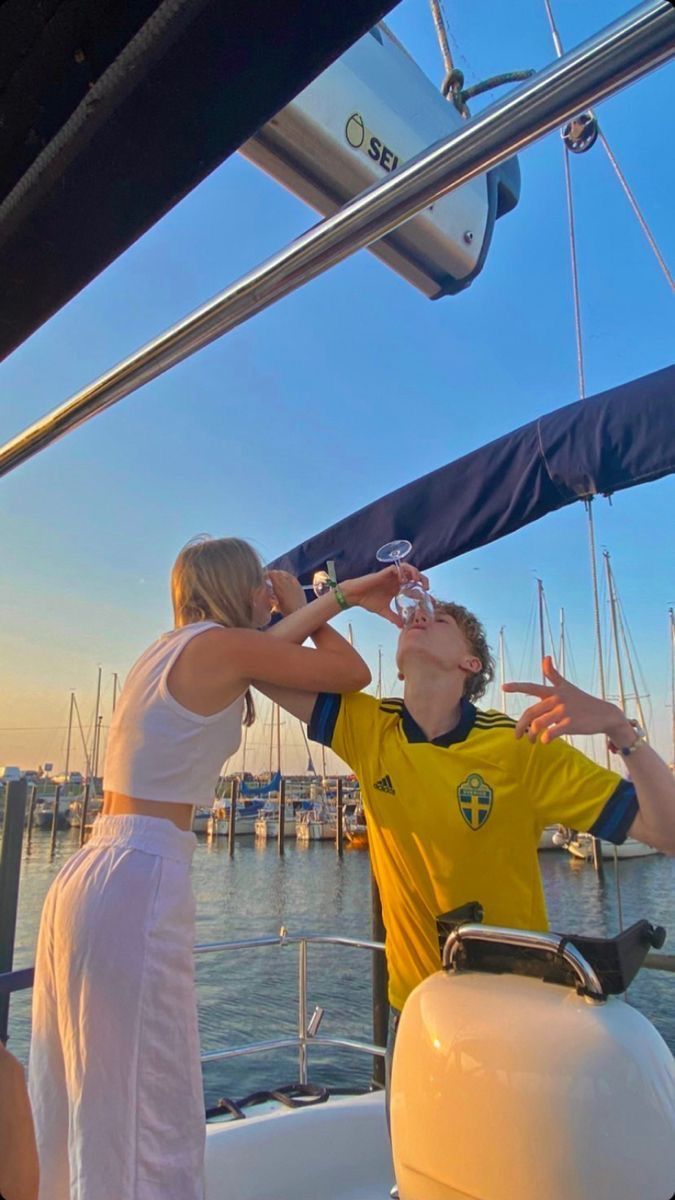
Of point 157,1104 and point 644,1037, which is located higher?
point 644,1037

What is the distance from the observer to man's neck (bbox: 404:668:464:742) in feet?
5.65

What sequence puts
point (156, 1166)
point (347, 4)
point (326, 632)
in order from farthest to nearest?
point (326, 632) < point (156, 1166) < point (347, 4)

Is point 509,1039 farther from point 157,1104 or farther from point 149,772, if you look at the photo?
point 149,772

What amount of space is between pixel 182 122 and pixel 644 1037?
1.25 meters

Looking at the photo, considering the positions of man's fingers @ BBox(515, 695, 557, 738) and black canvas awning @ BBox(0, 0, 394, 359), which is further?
man's fingers @ BBox(515, 695, 557, 738)

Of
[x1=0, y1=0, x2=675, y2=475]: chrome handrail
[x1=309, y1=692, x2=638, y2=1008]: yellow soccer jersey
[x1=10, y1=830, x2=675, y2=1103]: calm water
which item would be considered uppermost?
[x1=0, y1=0, x2=675, y2=475]: chrome handrail

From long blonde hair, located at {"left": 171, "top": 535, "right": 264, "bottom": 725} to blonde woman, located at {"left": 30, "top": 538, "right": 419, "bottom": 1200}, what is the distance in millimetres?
53

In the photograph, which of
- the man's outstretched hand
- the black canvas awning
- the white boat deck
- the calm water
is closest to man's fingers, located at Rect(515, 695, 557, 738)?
the man's outstretched hand

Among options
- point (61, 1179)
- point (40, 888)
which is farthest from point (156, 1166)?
point (40, 888)

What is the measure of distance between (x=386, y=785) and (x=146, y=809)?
506 mm

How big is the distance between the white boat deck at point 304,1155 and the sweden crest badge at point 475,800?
126cm

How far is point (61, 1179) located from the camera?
1.33m

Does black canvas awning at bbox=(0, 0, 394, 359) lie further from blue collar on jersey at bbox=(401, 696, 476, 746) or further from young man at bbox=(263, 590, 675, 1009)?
blue collar on jersey at bbox=(401, 696, 476, 746)

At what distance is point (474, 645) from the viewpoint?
1.87m
